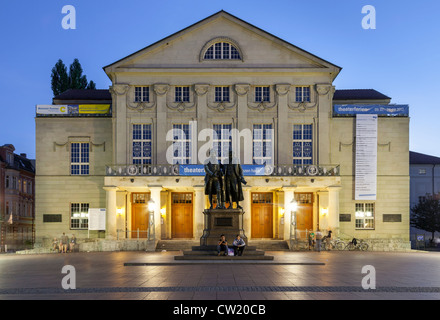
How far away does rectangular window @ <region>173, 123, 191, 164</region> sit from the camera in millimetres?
44438

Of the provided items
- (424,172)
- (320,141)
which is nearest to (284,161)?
(320,141)

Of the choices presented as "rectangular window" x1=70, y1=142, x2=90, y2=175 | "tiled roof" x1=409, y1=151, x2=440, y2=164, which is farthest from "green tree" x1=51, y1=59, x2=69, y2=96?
"tiled roof" x1=409, y1=151, x2=440, y2=164

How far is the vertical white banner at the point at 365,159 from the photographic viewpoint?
44.5 m

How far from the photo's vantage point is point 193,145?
44406mm

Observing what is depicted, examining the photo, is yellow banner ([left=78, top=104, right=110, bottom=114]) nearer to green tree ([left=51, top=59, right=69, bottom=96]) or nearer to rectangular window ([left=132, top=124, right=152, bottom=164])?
rectangular window ([left=132, top=124, right=152, bottom=164])

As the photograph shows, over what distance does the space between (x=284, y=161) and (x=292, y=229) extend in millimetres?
6235

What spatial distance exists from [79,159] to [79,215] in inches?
194

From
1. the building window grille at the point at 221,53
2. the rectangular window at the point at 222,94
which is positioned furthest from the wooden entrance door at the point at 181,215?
the building window grille at the point at 221,53

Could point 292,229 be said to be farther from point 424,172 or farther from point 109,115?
point 424,172

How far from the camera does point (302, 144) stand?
1775 inches

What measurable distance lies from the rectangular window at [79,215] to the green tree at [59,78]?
80.0 ft

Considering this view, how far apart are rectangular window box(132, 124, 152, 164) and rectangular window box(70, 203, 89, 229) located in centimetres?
617

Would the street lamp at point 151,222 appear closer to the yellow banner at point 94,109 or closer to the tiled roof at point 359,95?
the yellow banner at point 94,109
